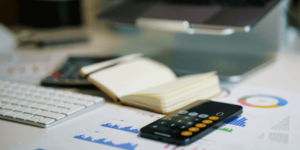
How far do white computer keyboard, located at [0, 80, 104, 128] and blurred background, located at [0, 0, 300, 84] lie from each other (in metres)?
0.14

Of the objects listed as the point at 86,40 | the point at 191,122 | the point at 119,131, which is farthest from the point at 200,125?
the point at 86,40

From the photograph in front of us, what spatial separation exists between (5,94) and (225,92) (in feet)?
1.44

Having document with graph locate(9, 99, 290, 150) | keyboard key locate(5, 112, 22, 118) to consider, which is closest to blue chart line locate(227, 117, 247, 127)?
document with graph locate(9, 99, 290, 150)

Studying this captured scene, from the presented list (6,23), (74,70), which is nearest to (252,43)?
(74,70)

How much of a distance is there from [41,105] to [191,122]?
0.87 feet

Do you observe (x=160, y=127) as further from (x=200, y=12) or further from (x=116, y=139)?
(x=200, y=12)

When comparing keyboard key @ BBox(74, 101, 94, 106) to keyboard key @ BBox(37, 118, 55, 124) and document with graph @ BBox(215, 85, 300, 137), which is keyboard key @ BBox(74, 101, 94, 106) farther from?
document with graph @ BBox(215, 85, 300, 137)

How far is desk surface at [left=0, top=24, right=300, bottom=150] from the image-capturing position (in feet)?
1.44

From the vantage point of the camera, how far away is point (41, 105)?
525mm

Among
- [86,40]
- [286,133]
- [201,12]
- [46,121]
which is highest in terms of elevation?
[86,40]

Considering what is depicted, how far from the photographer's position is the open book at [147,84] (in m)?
0.52

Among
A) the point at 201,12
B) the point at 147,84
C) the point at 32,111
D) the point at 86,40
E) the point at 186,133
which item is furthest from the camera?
the point at 86,40

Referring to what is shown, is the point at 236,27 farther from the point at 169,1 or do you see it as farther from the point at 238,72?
the point at 169,1

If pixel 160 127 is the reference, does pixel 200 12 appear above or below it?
above
